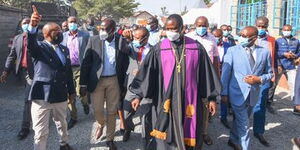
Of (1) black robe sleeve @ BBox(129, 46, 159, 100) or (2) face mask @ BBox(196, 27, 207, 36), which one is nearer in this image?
(1) black robe sleeve @ BBox(129, 46, 159, 100)

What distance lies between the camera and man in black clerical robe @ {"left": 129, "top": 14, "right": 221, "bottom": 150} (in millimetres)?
3861

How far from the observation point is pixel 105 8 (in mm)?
54062

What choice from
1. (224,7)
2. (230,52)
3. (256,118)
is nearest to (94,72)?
(230,52)

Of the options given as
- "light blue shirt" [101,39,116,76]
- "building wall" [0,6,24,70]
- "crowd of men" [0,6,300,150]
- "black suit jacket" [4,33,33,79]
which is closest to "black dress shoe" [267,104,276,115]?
"crowd of men" [0,6,300,150]

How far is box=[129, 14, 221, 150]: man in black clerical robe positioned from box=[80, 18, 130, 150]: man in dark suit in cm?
110

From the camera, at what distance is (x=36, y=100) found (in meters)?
4.33

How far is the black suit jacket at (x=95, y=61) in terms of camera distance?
16.3 feet

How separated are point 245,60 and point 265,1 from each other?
32.4 ft

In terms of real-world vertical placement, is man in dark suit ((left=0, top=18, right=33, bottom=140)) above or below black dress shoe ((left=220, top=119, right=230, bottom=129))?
above

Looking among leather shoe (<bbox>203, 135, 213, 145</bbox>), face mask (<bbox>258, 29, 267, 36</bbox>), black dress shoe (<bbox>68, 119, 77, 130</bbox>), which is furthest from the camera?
black dress shoe (<bbox>68, 119, 77, 130</bbox>)

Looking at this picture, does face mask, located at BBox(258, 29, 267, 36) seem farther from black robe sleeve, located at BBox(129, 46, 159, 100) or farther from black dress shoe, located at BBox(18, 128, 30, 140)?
black dress shoe, located at BBox(18, 128, 30, 140)

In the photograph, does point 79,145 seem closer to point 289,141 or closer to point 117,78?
point 117,78

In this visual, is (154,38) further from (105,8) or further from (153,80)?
(105,8)

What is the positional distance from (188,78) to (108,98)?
1.75 metres
